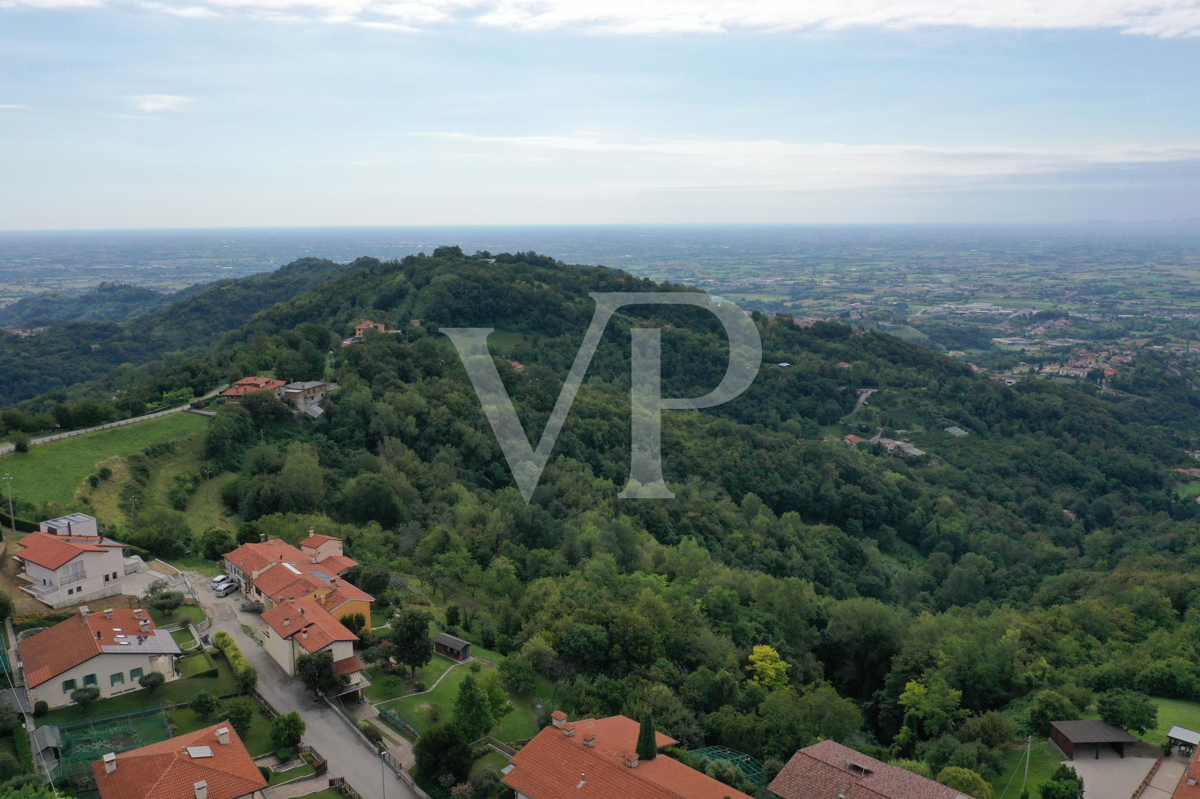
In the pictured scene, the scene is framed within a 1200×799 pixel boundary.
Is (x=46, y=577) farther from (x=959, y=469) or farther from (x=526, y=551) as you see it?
(x=959, y=469)

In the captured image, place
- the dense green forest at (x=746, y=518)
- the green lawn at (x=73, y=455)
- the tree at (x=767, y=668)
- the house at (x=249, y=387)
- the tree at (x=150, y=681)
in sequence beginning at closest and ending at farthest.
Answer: the tree at (x=150, y=681) → the dense green forest at (x=746, y=518) → the tree at (x=767, y=668) → the green lawn at (x=73, y=455) → the house at (x=249, y=387)

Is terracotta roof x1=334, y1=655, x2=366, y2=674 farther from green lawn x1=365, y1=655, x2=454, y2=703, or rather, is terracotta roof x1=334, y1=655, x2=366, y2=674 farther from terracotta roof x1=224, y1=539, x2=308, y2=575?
terracotta roof x1=224, y1=539, x2=308, y2=575

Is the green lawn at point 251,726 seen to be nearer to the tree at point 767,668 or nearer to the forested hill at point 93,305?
→ the tree at point 767,668

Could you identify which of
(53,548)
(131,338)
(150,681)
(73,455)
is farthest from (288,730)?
(131,338)

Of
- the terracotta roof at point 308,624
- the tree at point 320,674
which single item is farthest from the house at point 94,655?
the tree at point 320,674

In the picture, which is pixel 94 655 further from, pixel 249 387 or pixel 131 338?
pixel 131 338
